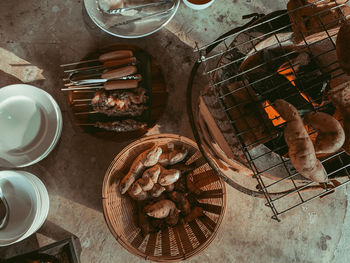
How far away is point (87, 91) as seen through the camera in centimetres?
163

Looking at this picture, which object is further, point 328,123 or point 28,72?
point 28,72

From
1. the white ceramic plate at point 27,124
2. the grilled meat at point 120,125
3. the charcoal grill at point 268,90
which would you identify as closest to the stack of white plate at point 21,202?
the white ceramic plate at point 27,124

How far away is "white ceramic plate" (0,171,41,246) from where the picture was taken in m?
1.46

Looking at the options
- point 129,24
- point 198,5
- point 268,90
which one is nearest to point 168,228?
point 268,90

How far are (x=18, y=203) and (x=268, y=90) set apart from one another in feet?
4.87

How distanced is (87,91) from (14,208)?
791mm

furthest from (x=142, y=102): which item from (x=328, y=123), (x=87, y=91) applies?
(x=328, y=123)

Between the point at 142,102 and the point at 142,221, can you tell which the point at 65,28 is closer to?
the point at 142,102

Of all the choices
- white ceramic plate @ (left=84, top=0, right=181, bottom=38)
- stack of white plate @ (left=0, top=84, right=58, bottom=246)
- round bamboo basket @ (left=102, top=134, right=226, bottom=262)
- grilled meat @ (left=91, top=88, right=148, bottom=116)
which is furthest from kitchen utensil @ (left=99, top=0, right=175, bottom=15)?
round bamboo basket @ (left=102, top=134, right=226, bottom=262)

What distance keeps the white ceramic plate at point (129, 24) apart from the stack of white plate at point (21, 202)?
968 mm

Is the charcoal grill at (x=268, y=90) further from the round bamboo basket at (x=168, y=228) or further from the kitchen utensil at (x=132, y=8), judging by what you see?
the kitchen utensil at (x=132, y=8)

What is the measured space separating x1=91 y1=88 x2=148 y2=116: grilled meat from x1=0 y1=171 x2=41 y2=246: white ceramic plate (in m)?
0.57

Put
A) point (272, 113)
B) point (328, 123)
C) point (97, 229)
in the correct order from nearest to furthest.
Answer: point (328, 123) → point (272, 113) → point (97, 229)

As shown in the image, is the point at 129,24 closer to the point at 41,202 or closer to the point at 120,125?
the point at 120,125
